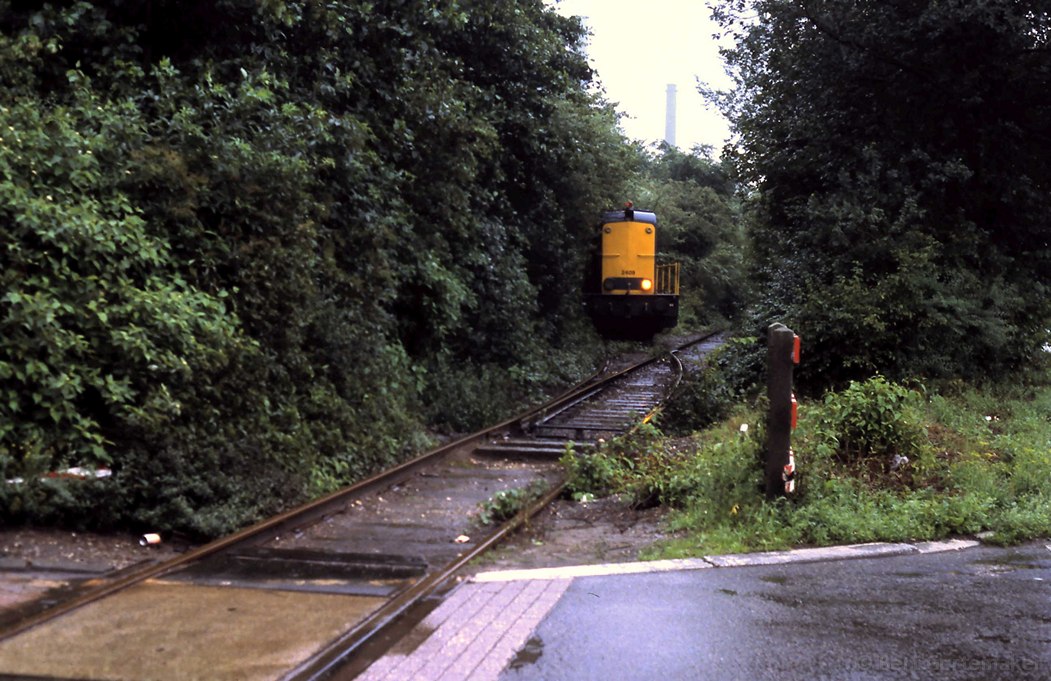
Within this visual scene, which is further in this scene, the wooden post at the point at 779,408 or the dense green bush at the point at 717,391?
the dense green bush at the point at 717,391

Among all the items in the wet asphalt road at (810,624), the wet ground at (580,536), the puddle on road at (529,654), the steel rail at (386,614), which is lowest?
the wet ground at (580,536)

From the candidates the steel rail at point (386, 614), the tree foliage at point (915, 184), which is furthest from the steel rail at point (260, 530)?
the tree foliage at point (915, 184)

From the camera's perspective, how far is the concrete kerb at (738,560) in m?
5.89

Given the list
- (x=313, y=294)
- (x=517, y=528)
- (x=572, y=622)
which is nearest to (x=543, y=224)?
(x=313, y=294)

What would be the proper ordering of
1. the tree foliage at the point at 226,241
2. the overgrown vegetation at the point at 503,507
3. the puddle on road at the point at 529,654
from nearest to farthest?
the puddle on road at the point at 529,654 → the tree foliage at the point at 226,241 → the overgrown vegetation at the point at 503,507

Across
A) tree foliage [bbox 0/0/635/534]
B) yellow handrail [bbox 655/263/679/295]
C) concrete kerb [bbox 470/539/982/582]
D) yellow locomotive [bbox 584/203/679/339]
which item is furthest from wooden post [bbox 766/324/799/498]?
yellow handrail [bbox 655/263/679/295]

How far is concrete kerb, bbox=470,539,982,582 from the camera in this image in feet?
19.3

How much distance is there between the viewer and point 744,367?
610 inches

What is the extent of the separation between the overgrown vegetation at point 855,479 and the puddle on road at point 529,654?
203 cm

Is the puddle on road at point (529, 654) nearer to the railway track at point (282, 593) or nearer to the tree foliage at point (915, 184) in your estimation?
the railway track at point (282, 593)

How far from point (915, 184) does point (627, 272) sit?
36.1 feet

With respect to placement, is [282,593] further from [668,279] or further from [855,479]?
[668,279]

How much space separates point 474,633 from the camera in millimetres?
4770

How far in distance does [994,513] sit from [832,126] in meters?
10.8
